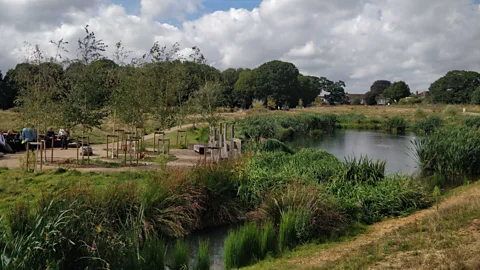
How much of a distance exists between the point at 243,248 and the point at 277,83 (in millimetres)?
71915

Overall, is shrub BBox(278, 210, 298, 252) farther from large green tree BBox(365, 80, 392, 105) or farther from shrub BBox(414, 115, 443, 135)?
large green tree BBox(365, 80, 392, 105)

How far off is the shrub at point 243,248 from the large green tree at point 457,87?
85.5m

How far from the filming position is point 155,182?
1008 centimetres

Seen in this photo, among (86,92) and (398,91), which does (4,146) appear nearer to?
(86,92)

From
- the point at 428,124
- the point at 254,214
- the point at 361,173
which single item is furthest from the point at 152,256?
the point at 428,124

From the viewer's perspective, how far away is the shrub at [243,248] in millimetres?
7875

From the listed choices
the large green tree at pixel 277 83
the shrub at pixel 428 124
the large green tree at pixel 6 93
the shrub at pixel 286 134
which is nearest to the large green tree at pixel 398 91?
the large green tree at pixel 277 83

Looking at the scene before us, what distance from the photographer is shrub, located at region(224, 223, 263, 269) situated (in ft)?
25.8

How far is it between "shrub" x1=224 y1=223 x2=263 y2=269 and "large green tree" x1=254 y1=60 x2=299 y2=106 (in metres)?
70.2

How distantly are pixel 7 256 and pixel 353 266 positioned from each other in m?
4.39

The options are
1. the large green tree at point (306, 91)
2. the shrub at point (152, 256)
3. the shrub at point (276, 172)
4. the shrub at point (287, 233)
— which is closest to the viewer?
the shrub at point (152, 256)

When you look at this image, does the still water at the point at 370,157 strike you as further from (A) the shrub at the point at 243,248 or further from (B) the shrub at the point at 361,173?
(B) the shrub at the point at 361,173

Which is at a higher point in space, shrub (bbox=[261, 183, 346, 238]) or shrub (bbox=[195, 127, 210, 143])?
shrub (bbox=[195, 127, 210, 143])

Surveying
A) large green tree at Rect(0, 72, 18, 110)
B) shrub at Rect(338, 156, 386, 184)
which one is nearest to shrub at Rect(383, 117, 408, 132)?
shrub at Rect(338, 156, 386, 184)
